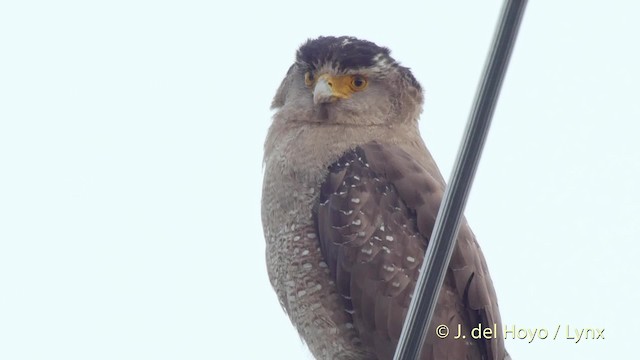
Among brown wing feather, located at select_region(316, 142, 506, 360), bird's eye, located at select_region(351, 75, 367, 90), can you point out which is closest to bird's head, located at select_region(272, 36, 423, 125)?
bird's eye, located at select_region(351, 75, 367, 90)

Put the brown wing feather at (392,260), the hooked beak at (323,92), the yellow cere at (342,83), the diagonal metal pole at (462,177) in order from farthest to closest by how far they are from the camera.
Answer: the yellow cere at (342,83), the hooked beak at (323,92), the brown wing feather at (392,260), the diagonal metal pole at (462,177)

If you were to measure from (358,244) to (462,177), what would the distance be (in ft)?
8.21

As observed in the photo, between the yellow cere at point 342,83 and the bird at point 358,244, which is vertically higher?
the yellow cere at point 342,83

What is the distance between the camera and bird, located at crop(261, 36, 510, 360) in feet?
18.7

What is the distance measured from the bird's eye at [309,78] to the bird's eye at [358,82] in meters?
0.24

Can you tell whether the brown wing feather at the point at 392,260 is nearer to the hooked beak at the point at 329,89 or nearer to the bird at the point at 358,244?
the bird at the point at 358,244

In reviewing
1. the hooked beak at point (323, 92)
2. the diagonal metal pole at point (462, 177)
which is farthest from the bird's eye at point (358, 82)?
the diagonal metal pole at point (462, 177)

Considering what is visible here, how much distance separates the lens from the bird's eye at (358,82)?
21.8 ft

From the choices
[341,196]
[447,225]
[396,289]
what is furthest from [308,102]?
[447,225]

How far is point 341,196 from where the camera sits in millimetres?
5883

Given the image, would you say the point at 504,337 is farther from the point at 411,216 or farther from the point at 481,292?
the point at 411,216

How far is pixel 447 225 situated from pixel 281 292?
2.85m

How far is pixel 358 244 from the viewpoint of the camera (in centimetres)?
582

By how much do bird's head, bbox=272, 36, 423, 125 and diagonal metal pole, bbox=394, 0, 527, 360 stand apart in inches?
122
